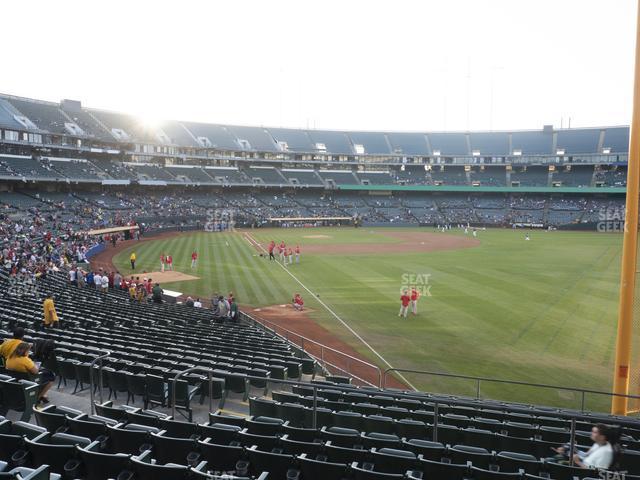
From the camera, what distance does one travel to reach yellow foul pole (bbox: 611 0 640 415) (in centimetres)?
→ 1012

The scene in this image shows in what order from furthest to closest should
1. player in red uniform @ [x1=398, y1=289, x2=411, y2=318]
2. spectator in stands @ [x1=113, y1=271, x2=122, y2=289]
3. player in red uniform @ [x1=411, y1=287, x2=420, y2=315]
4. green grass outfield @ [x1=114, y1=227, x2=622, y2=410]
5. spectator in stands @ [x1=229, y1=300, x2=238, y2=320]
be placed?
spectator in stands @ [x1=113, y1=271, x2=122, y2=289] < player in red uniform @ [x1=411, y1=287, x2=420, y2=315] < player in red uniform @ [x1=398, y1=289, x2=411, y2=318] < spectator in stands @ [x1=229, y1=300, x2=238, y2=320] < green grass outfield @ [x1=114, y1=227, x2=622, y2=410]

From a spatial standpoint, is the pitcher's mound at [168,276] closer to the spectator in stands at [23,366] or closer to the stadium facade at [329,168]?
the spectator in stands at [23,366]

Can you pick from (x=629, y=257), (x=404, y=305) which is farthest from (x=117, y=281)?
(x=629, y=257)

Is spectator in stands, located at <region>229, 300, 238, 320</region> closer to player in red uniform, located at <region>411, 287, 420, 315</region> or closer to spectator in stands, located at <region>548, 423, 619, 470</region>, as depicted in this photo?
player in red uniform, located at <region>411, 287, 420, 315</region>

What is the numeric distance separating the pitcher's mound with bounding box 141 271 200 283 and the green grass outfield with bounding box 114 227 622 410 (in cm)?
121

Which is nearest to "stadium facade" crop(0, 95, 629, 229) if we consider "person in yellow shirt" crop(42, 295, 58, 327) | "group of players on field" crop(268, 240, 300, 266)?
"group of players on field" crop(268, 240, 300, 266)

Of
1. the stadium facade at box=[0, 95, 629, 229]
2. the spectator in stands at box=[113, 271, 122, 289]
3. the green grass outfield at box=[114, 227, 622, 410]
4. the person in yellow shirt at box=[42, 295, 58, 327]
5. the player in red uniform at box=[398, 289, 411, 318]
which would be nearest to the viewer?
the person in yellow shirt at box=[42, 295, 58, 327]

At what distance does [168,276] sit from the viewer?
109ft

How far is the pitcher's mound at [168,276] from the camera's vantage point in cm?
3173

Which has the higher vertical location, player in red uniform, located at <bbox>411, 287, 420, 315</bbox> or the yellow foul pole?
the yellow foul pole

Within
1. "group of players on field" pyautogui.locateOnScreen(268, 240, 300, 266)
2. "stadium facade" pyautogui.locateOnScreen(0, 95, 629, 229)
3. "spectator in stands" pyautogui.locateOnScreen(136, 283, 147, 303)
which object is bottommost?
"spectator in stands" pyautogui.locateOnScreen(136, 283, 147, 303)

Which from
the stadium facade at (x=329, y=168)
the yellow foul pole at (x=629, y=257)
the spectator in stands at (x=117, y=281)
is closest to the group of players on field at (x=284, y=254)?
the spectator in stands at (x=117, y=281)

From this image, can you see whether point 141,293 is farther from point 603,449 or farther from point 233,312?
point 603,449

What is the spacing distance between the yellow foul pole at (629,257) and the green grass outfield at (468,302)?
390 centimetres
